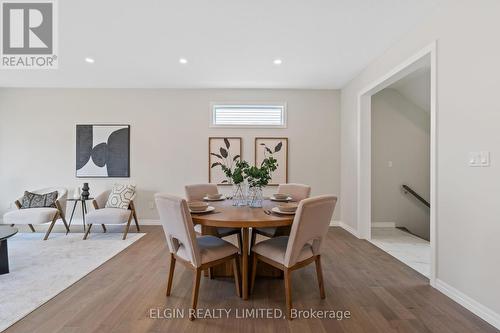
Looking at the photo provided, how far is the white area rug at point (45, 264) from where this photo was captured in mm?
1976

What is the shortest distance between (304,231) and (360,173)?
7.85 feet

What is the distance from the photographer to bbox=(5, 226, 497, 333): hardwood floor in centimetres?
169

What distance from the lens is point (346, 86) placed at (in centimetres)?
432

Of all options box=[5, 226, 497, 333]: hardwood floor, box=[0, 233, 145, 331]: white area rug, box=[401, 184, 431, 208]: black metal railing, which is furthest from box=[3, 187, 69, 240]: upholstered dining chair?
box=[401, 184, 431, 208]: black metal railing

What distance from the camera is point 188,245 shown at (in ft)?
5.75

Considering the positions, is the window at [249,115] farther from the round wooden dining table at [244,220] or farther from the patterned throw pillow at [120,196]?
the round wooden dining table at [244,220]

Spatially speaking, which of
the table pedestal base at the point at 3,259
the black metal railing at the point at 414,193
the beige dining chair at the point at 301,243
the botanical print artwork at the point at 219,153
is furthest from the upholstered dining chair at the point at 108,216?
the black metal railing at the point at 414,193

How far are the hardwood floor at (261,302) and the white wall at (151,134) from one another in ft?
6.54

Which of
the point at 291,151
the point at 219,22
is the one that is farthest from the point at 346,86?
the point at 219,22

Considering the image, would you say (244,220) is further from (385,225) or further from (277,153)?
(385,225)

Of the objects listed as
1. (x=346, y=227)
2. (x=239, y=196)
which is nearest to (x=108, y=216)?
(x=239, y=196)

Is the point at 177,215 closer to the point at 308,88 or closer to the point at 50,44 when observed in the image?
the point at 50,44

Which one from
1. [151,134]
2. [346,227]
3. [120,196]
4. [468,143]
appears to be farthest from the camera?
[151,134]

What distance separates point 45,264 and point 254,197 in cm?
263
